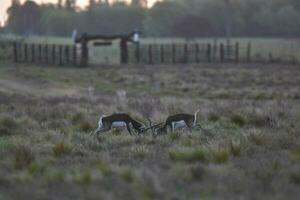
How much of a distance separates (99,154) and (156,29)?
109390mm

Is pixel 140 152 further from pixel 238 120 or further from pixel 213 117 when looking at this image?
pixel 213 117

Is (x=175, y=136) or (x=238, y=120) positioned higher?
(x=175, y=136)

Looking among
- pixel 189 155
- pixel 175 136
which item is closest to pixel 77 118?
pixel 175 136

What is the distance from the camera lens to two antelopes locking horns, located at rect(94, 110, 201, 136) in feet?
49.0

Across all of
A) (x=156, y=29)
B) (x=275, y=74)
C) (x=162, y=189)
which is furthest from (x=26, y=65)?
(x=156, y=29)

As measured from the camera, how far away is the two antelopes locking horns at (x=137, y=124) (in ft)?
49.0

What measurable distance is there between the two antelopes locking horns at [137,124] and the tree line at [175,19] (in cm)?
8435

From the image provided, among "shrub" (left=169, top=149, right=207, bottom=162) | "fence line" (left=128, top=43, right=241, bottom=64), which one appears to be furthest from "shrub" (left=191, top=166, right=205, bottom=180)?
"fence line" (left=128, top=43, right=241, bottom=64)

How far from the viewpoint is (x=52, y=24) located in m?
Result: 135

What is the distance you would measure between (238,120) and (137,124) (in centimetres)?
365

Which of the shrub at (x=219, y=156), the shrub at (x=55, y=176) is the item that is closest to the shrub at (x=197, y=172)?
the shrub at (x=219, y=156)

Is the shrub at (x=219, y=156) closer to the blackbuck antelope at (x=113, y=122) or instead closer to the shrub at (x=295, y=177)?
the shrub at (x=295, y=177)

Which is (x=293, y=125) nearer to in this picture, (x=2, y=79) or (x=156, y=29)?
(x=2, y=79)

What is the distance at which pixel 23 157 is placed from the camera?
11.7 m
